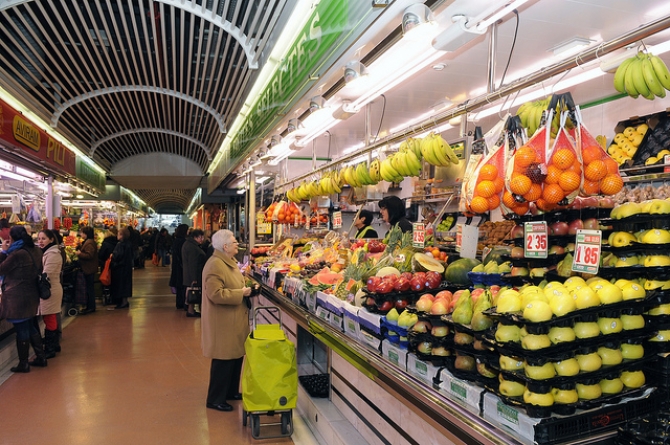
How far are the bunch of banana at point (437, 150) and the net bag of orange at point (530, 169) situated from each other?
4.41 feet

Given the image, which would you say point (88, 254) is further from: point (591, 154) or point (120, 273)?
point (591, 154)

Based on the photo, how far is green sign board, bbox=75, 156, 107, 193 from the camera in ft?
39.6

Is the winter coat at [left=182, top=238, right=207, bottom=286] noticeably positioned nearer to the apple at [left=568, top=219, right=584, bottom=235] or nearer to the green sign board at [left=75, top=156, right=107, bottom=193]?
the green sign board at [left=75, top=156, right=107, bottom=193]

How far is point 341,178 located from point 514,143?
317 cm

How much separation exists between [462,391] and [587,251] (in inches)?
30.9

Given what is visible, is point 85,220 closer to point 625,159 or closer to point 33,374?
point 33,374

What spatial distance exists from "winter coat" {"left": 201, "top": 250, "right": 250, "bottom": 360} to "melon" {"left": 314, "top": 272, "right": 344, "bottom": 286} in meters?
0.73

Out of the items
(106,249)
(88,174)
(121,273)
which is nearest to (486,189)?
(121,273)

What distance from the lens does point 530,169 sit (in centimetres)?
207

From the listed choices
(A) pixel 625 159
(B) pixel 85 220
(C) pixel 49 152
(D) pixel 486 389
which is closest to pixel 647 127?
(A) pixel 625 159

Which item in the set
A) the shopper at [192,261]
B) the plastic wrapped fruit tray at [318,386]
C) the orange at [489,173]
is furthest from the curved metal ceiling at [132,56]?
the plastic wrapped fruit tray at [318,386]

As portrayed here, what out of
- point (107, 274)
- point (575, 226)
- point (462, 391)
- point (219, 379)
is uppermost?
point (575, 226)

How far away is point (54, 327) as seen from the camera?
6742 millimetres

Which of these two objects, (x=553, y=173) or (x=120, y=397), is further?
(x=120, y=397)
